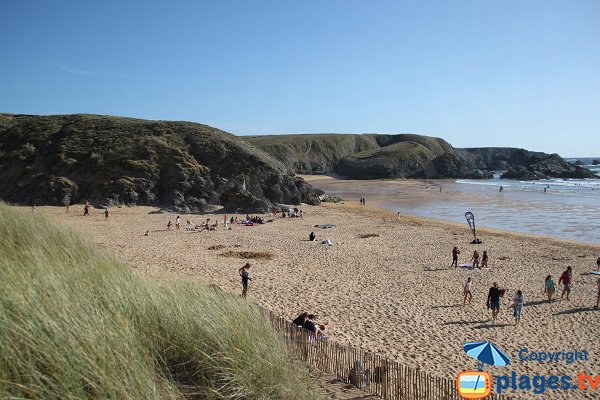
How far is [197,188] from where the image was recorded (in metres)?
41.3

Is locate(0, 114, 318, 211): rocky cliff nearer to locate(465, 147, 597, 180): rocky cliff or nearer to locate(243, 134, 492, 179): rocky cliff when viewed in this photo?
locate(243, 134, 492, 179): rocky cliff

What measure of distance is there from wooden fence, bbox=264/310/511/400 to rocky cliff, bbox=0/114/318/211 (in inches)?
1220

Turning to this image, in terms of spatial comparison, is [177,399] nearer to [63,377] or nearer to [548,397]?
[63,377]

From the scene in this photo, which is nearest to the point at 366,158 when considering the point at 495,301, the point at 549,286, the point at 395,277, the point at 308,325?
the point at 395,277

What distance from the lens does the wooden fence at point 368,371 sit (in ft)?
20.7

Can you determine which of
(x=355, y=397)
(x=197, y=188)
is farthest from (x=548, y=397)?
(x=197, y=188)

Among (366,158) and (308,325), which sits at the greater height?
(366,158)

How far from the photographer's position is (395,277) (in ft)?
57.3

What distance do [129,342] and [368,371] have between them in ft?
12.7

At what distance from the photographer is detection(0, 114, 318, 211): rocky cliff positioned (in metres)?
39.3

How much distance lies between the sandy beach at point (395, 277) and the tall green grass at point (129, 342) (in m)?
4.77

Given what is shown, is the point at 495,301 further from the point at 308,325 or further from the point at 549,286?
the point at 308,325

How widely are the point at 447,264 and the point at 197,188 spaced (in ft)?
89.5

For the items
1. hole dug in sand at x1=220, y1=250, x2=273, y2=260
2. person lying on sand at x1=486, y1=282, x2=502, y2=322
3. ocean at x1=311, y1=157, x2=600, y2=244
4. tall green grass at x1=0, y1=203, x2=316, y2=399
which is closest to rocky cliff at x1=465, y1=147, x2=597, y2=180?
ocean at x1=311, y1=157, x2=600, y2=244
